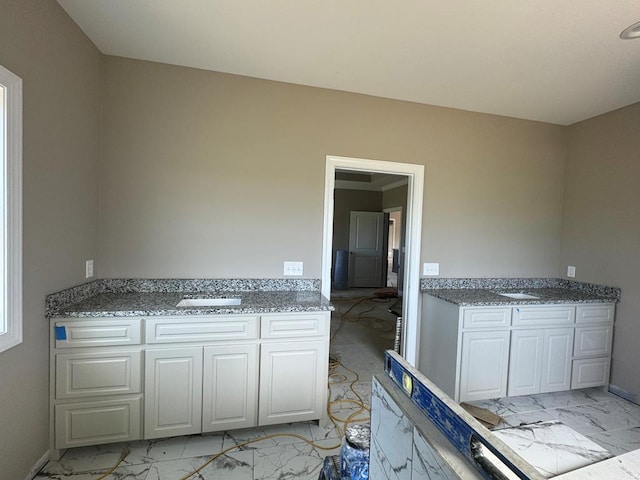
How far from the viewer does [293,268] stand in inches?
97.4

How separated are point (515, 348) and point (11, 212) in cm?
350

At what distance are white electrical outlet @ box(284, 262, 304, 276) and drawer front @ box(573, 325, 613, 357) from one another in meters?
2.56

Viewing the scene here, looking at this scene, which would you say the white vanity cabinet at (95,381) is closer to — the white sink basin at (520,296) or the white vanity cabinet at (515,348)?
the white vanity cabinet at (515,348)

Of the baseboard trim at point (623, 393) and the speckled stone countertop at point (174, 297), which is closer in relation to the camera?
the speckled stone countertop at point (174, 297)

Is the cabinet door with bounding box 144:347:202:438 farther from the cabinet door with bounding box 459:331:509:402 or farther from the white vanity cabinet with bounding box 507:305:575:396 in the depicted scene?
the white vanity cabinet with bounding box 507:305:575:396

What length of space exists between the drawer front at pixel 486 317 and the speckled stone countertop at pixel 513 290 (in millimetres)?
60

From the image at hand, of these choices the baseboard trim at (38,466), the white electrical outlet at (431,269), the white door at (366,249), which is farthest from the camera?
the white door at (366,249)

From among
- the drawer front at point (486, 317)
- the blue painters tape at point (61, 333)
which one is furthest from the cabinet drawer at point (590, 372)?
the blue painters tape at point (61, 333)

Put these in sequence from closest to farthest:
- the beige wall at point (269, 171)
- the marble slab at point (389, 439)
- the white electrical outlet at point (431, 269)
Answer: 1. the marble slab at point (389, 439)
2. the beige wall at point (269, 171)
3. the white electrical outlet at point (431, 269)

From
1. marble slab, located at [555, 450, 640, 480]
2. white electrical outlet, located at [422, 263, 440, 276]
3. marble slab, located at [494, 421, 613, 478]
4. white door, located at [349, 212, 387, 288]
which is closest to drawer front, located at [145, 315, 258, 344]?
marble slab, located at [494, 421, 613, 478]

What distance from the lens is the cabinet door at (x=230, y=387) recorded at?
1.83m

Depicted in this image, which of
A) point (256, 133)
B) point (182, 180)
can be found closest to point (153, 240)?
point (182, 180)

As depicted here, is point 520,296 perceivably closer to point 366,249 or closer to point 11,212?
point 11,212

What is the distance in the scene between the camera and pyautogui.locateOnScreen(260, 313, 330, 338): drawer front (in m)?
1.92
